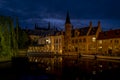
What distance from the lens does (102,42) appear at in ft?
278

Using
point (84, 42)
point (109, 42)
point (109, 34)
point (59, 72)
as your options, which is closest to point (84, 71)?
point (59, 72)

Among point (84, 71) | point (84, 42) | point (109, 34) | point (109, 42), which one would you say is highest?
point (109, 34)

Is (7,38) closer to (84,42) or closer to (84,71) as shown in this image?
(84,71)

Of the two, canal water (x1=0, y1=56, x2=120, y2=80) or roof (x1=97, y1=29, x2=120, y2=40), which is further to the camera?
roof (x1=97, y1=29, x2=120, y2=40)

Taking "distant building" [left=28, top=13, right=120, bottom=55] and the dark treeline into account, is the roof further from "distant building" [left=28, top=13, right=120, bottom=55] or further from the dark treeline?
the dark treeline

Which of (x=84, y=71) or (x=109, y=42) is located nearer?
(x=84, y=71)

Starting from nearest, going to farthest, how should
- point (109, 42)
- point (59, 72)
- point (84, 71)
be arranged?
1. point (59, 72)
2. point (84, 71)
3. point (109, 42)

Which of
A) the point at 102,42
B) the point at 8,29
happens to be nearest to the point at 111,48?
the point at 102,42

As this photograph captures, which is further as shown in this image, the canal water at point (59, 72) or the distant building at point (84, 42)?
the distant building at point (84, 42)

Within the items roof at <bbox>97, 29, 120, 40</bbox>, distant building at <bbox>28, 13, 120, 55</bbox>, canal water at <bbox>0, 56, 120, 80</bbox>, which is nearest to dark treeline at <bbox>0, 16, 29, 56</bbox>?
canal water at <bbox>0, 56, 120, 80</bbox>

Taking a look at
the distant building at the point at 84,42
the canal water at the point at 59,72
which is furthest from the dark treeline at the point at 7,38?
the distant building at the point at 84,42

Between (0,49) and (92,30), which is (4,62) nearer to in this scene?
(0,49)

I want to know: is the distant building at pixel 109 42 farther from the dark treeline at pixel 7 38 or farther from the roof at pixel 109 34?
the dark treeline at pixel 7 38

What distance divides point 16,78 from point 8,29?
1031 inches
